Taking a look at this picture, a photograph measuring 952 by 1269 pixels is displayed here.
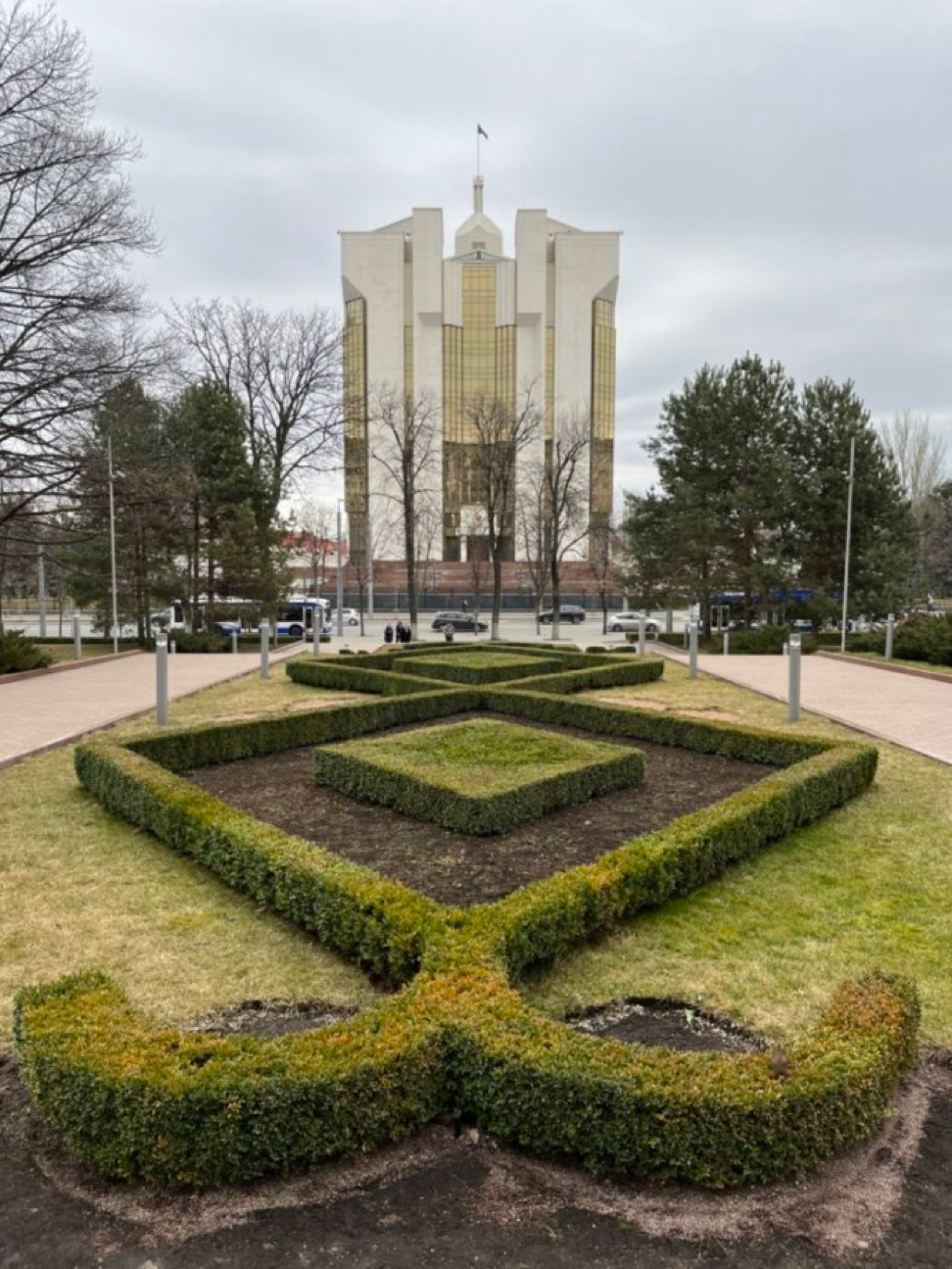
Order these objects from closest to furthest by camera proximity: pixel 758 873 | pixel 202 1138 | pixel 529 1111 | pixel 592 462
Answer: pixel 202 1138 → pixel 529 1111 → pixel 758 873 → pixel 592 462

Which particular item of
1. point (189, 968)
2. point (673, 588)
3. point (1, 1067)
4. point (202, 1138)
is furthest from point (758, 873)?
point (673, 588)

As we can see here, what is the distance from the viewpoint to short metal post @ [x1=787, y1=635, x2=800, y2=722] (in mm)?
10312

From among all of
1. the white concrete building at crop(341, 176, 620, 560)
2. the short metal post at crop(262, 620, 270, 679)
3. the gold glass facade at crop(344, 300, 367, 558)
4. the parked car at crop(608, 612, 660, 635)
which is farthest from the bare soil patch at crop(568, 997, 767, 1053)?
the white concrete building at crop(341, 176, 620, 560)

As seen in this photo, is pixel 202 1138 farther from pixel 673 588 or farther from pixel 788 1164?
pixel 673 588

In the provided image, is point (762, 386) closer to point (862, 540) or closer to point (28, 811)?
point (862, 540)

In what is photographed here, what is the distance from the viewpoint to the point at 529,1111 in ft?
7.68

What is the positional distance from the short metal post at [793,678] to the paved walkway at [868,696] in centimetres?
62

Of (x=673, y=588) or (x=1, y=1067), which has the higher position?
(x=673, y=588)

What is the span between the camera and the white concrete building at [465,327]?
5891 cm

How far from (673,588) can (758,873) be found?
25.6 metres

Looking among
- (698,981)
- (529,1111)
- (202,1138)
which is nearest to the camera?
(202,1138)

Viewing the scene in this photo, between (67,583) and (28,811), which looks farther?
(67,583)

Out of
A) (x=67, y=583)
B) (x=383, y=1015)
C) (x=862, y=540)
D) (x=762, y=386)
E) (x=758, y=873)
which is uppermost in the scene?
(x=762, y=386)

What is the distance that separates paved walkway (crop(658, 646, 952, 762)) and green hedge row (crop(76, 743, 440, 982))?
6.86m
